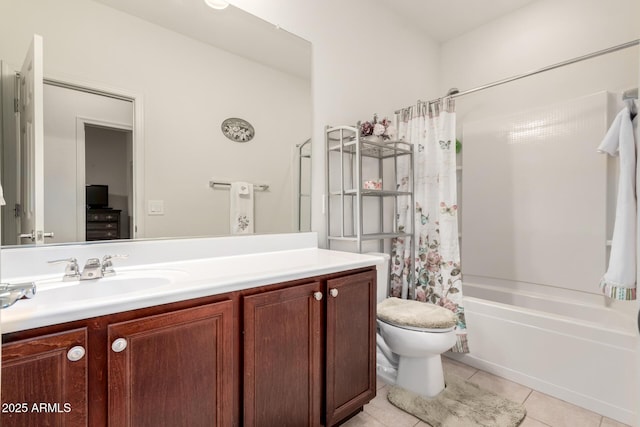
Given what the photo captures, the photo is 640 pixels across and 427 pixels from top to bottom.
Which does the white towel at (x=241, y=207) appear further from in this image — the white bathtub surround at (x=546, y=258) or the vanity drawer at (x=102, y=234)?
the white bathtub surround at (x=546, y=258)

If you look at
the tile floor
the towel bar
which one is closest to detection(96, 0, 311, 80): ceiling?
the towel bar

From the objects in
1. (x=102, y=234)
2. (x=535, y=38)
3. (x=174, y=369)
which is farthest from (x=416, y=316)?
(x=535, y=38)

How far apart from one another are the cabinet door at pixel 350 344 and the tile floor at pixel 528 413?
0.19 meters

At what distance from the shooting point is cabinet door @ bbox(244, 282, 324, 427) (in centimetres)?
103

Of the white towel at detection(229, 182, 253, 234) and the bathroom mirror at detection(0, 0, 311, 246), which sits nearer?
the bathroom mirror at detection(0, 0, 311, 246)

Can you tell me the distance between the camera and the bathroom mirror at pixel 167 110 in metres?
1.12

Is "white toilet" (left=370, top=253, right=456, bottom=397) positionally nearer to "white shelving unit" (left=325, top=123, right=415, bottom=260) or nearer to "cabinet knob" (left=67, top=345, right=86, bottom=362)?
"white shelving unit" (left=325, top=123, right=415, bottom=260)

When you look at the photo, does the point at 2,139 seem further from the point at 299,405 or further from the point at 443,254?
the point at 443,254

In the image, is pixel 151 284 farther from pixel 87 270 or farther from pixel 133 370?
pixel 133 370

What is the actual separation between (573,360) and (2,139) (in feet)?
9.33

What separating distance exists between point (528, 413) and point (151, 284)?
1968 millimetres

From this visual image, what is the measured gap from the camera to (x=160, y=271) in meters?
1.18

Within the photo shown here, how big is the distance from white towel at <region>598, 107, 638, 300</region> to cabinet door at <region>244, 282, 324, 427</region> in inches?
53.3

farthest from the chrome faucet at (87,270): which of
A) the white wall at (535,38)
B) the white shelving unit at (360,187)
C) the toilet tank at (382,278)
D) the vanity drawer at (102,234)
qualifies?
the white wall at (535,38)
